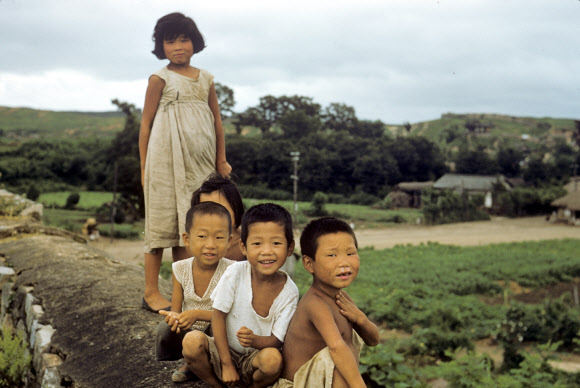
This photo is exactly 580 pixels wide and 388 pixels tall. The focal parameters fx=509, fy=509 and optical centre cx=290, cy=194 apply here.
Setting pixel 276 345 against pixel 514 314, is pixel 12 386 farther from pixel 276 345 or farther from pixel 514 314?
pixel 514 314

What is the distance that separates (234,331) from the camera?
82.7 inches

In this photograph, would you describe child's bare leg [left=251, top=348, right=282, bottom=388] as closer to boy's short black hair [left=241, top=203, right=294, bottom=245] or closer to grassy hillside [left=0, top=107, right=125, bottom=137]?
boy's short black hair [left=241, top=203, right=294, bottom=245]

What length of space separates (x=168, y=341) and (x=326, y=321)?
0.87 m

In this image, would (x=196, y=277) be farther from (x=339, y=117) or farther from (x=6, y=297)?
(x=339, y=117)

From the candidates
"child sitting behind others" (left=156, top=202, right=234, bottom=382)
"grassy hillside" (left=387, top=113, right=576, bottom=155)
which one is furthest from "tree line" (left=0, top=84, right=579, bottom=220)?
"child sitting behind others" (left=156, top=202, right=234, bottom=382)

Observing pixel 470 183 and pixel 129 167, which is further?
pixel 470 183

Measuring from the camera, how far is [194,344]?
2.06 meters

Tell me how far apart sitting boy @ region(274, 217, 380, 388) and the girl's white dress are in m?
1.32

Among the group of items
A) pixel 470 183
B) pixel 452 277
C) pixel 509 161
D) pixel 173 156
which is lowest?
pixel 452 277

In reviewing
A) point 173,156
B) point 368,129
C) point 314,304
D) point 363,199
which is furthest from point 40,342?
point 368,129

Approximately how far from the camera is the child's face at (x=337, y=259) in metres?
1.84

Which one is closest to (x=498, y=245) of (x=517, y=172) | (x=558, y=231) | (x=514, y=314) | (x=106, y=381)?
(x=558, y=231)

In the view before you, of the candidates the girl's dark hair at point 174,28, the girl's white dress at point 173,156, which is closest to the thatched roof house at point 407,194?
the girl's white dress at point 173,156

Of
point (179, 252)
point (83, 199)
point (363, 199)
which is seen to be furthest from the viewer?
point (363, 199)
